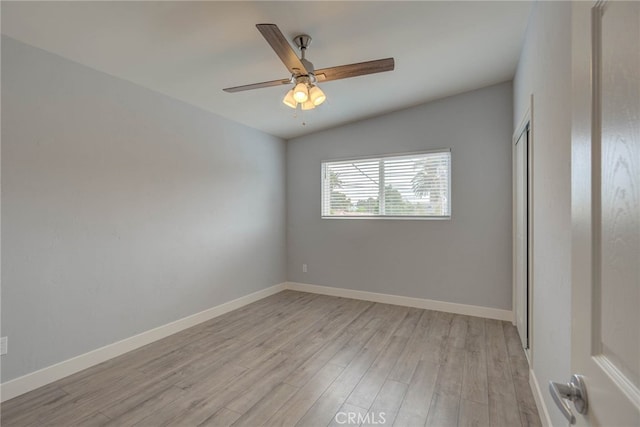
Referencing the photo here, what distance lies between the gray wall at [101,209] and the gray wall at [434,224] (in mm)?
1384

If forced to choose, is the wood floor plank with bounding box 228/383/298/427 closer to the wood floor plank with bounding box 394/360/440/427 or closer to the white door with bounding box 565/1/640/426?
the wood floor plank with bounding box 394/360/440/427

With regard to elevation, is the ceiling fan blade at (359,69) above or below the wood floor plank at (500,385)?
above

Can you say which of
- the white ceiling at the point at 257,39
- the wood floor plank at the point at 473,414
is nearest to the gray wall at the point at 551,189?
the wood floor plank at the point at 473,414

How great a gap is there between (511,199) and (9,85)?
4.67 meters

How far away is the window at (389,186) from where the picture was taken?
3795mm

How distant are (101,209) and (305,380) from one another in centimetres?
226

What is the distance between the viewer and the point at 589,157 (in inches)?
24.0

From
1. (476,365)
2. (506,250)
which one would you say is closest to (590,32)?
(476,365)

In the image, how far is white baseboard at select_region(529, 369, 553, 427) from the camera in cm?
170

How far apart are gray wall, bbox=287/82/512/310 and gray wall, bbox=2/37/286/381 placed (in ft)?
4.54

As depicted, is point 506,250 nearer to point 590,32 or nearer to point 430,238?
point 430,238

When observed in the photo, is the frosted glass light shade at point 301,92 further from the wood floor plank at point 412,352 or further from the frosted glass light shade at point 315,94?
the wood floor plank at point 412,352

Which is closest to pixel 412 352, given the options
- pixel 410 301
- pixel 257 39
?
pixel 410 301

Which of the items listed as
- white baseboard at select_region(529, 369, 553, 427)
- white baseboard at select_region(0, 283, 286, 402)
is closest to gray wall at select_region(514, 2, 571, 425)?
white baseboard at select_region(529, 369, 553, 427)
